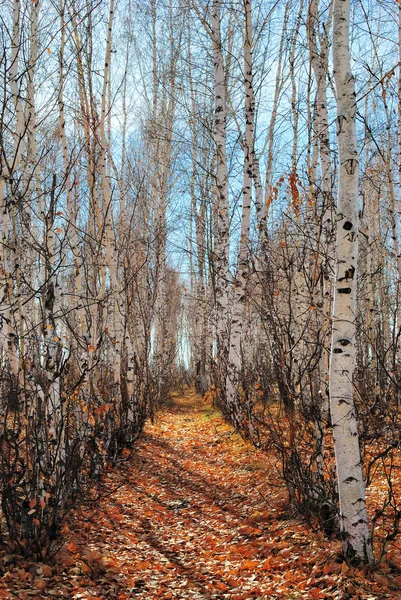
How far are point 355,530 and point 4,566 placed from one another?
2618 mm

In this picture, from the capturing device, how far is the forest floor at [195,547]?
11.7 feet

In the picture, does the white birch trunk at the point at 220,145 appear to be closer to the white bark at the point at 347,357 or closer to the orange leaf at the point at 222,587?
the white bark at the point at 347,357

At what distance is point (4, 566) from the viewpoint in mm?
3697

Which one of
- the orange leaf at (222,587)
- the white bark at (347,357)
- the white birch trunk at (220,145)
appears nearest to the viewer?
the white bark at (347,357)

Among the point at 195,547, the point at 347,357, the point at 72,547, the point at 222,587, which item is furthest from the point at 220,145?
the point at 222,587

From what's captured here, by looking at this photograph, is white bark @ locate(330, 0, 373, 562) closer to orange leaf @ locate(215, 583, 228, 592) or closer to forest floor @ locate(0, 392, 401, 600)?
forest floor @ locate(0, 392, 401, 600)

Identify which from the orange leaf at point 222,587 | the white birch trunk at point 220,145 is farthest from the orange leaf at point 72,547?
the white birch trunk at point 220,145

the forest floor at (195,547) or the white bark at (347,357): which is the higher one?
the white bark at (347,357)

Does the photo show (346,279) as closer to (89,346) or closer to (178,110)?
(89,346)

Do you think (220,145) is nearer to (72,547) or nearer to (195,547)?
(195,547)

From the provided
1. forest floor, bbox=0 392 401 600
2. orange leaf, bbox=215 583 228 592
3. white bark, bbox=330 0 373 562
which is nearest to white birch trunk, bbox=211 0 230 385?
forest floor, bbox=0 392 401 600

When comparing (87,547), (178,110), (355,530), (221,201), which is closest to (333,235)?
(355,530)

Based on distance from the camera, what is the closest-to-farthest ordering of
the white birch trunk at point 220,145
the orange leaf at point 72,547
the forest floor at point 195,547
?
the forest floor at point 195,547 → the orange leaf at point 72,547 → the white birch trunk at point 220,145

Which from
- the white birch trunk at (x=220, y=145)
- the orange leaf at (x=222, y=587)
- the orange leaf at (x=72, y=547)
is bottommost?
the orange leaf at (x=222, y=587)
